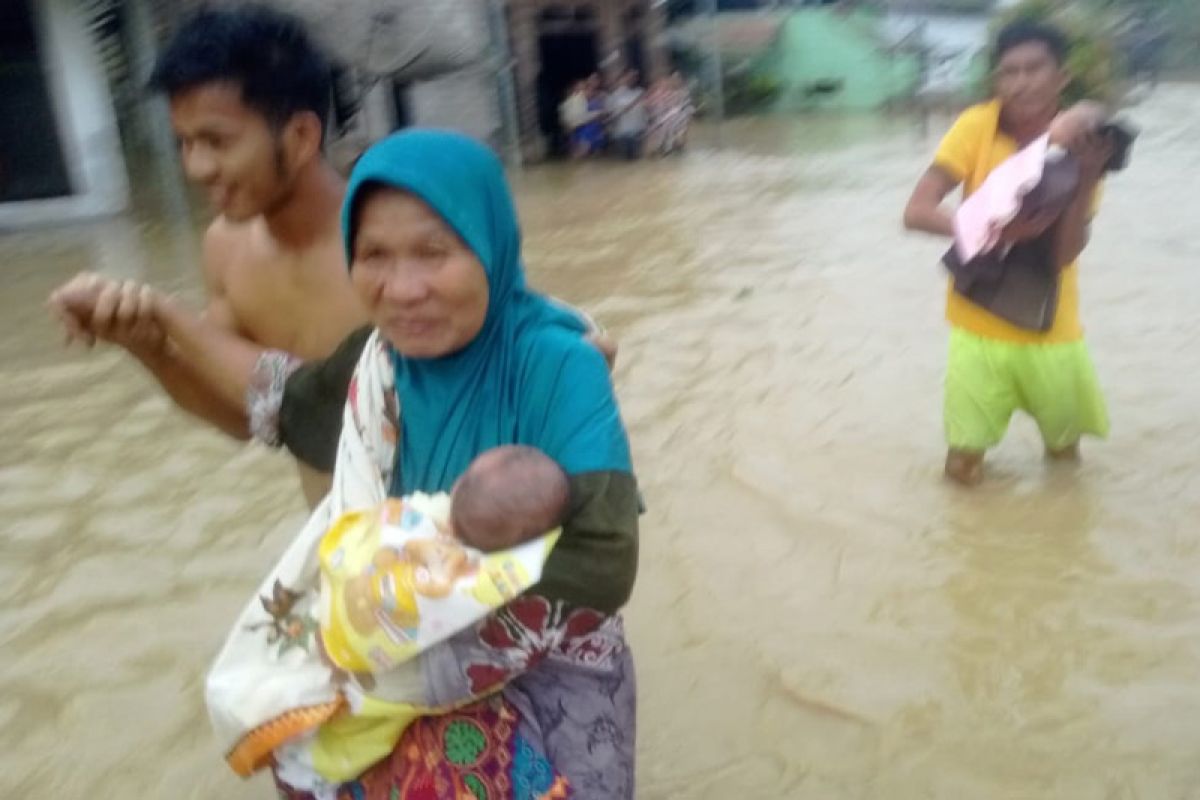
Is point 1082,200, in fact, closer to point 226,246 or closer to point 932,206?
point 932,206

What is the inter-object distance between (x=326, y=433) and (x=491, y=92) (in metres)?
14.3

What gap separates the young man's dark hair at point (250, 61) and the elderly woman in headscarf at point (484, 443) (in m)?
0.50

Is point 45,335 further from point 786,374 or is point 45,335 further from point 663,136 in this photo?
point 663,136

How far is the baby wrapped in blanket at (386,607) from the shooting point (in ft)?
5.24

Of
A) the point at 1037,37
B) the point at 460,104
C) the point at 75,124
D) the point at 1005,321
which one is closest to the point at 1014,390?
the point at 1005,321

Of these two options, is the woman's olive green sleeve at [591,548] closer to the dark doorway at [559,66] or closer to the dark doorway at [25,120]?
the dark doorway at [25,120]

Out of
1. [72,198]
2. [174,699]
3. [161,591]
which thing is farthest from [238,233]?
[72,198]

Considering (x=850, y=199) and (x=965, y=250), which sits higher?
(x=965, y=250)

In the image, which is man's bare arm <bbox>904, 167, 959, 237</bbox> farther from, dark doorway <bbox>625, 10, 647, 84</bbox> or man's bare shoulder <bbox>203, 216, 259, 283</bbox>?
dark doorway <bbox>625, 10, 647, 84</bbox>

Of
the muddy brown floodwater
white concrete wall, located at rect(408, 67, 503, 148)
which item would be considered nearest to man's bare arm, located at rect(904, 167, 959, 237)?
the muddy brown floodwater

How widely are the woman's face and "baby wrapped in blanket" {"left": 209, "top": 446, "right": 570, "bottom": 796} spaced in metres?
0.21

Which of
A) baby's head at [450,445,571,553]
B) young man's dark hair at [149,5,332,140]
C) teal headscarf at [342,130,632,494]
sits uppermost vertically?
young man's dark hair at [149,5,332,140]

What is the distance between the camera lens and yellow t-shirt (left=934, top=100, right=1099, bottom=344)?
12.3ft

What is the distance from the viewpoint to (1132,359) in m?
5.46
